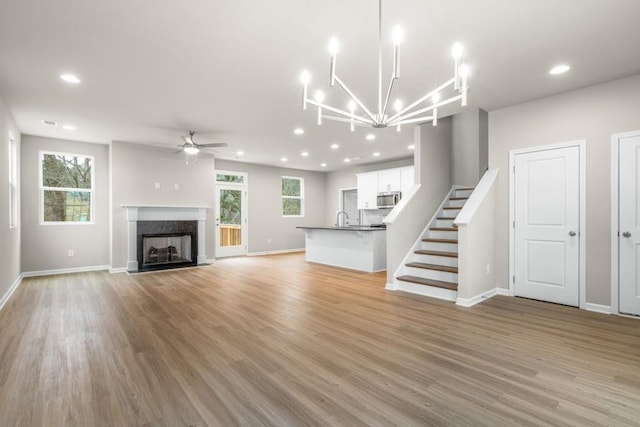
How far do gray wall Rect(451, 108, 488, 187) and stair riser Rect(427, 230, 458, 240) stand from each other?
5.66 feet

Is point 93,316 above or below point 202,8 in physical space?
below

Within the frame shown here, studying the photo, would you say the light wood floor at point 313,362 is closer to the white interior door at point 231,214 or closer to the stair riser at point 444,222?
the stair riser at point 444,222

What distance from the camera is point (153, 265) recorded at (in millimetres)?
6777

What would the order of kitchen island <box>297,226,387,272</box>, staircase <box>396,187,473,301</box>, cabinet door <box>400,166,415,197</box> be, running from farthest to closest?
1. cabinet door <box>400,166,415,197</box>
2. kitchen island <box>297,226,387,272</box>
3. staircase <box>396,187,473,301</box>

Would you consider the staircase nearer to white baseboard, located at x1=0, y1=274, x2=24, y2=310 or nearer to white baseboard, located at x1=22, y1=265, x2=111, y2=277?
white baseboard, located at x1=0, y1=274, x2=24, y2=310

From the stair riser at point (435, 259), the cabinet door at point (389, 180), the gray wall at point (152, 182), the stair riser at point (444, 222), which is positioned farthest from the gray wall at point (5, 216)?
the cabinet door at point (389, 180)

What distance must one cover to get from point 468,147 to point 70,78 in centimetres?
680

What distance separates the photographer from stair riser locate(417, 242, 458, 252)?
493 centimetres

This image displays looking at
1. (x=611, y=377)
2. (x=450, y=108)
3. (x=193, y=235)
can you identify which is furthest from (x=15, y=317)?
(x=450, y=108)

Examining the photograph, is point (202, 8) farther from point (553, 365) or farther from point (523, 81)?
point (553, 365)

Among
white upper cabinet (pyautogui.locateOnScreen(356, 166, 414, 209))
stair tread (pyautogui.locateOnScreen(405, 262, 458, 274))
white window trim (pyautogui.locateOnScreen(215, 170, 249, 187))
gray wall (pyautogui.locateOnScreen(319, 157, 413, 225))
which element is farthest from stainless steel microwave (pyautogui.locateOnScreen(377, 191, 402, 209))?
white window trim (pyautogui.locateOnScreen(215, 170, 249, 187))

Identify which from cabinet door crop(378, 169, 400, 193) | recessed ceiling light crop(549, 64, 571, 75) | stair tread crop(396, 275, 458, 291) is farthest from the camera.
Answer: cabinet door crop(378, 169, 400, 193)

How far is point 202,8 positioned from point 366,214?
306 inches

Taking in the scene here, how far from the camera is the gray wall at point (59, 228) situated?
5934mm
